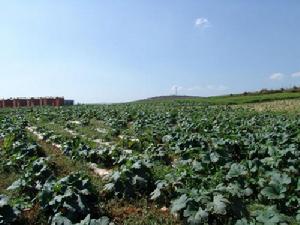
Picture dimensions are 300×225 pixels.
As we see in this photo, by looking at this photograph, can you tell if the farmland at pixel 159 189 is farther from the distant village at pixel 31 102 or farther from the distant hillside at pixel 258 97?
the distant village at pixel 31 102

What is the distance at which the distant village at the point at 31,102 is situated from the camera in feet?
188

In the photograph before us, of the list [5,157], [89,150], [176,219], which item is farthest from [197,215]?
[5,157]

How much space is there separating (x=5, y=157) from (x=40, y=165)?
385 centimetres

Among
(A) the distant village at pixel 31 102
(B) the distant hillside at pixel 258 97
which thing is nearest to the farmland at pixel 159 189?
(B) the distant hillside at pixel 258 97

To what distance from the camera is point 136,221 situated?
618 cm

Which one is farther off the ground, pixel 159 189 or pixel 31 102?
pixel 31 102

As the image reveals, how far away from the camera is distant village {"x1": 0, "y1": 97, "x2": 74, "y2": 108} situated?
57406 millimetres

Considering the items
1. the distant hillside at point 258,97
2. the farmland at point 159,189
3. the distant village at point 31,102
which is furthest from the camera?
the distant village at point 31,102

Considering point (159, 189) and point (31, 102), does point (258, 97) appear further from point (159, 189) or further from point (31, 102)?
point (159, 189)

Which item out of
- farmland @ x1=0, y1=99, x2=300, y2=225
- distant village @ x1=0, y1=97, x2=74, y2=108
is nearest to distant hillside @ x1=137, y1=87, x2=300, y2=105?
distant village @ x1=0, y1=97, x2=74, y2=108

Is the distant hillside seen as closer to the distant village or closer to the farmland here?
the distant village

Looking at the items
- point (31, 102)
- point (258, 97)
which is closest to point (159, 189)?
point (258, 97)

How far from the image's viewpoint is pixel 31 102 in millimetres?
58125

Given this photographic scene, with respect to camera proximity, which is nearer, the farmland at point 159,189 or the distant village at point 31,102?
the farmland at point 159,189
